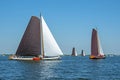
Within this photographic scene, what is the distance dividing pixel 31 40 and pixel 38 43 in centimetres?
222

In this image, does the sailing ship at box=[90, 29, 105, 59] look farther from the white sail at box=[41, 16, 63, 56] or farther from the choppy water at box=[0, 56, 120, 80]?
the choppy water at box=[0, 56, 120, 80]

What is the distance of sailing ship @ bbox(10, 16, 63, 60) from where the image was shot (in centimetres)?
11100

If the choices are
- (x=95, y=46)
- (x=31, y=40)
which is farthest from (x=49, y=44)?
(x=95, y=46)

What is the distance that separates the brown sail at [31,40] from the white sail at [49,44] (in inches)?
81.4

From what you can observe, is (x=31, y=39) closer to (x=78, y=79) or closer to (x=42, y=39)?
(x=42, y=39)

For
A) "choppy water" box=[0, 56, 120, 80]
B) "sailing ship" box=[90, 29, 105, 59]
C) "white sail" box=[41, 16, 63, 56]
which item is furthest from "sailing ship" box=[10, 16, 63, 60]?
"sailing ship" box=[90, 29, 105, 59]

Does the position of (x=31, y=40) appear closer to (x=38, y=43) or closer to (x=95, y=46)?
(x=38, y=43)

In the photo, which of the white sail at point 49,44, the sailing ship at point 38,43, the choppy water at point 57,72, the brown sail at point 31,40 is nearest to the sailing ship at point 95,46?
the sailing ship at point 38,43

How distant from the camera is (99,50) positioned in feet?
475

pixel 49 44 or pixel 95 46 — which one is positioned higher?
pixel 95 46

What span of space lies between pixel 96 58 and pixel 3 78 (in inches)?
3795

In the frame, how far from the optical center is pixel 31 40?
111 meters

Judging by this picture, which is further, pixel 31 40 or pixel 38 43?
pixel 38 43

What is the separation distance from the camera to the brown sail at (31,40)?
111 meters
